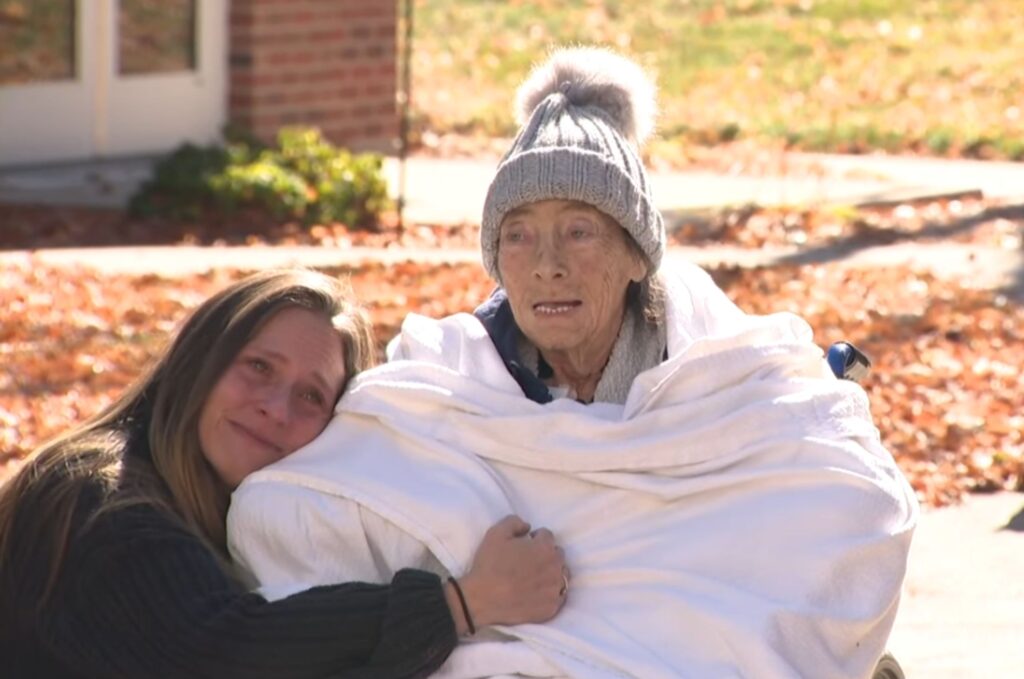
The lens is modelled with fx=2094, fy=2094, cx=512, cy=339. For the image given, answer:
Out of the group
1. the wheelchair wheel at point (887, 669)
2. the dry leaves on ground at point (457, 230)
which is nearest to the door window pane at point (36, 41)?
the dry leaves on ground at point (457, 230)

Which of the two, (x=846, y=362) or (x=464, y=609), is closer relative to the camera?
(x=464, y=609)

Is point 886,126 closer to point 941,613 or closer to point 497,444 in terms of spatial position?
point 941,613

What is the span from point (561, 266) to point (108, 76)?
32.5ft

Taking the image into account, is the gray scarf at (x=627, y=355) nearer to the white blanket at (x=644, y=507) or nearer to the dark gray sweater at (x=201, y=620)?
the white blanket at (x=644, y=507)

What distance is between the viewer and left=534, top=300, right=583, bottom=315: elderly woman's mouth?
4.08m

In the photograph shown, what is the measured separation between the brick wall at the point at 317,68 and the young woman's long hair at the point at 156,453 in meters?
10.0

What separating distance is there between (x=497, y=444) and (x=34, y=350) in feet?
16.2

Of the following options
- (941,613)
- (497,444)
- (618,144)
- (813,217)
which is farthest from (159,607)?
(813,217)

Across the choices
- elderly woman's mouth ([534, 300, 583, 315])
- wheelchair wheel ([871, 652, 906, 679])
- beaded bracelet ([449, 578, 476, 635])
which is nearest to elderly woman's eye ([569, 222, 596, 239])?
elderly woman's mouth ([534, 300, 583, 315])

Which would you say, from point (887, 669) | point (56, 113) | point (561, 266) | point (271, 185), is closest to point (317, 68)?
point (56, 113)

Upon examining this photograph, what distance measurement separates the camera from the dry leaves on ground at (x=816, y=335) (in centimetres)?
764

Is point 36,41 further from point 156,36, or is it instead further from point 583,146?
point 583,146

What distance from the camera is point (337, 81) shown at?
568 inches

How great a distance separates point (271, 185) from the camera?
11984 millimetres
